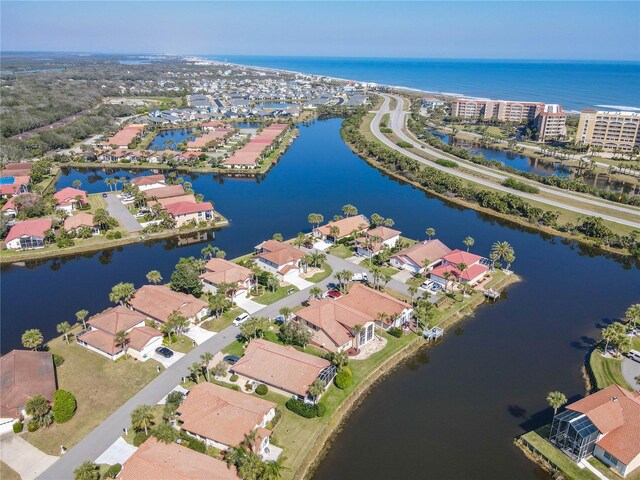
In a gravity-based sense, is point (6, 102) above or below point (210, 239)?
above

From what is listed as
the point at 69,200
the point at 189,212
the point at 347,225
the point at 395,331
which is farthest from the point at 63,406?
the point at 69,200

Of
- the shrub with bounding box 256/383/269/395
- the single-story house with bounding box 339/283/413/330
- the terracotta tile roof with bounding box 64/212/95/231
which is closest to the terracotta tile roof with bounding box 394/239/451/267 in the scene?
the single-story house with bounding box 339/283/413/330

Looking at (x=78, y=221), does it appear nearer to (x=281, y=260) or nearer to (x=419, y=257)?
(x=281, y=260)

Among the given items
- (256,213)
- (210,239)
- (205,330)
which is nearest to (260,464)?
(205,330)

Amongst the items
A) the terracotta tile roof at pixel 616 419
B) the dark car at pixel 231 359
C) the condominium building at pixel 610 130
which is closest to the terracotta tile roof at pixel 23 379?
the dark car at pixel 231 359

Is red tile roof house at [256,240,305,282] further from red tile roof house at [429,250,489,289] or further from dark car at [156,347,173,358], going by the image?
dark car at [156,347,173,358]

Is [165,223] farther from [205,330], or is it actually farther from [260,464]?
[260,464]

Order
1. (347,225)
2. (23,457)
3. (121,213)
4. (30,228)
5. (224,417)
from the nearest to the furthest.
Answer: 1. (23,457)
2. (224,417)
3. (30,228)
4. (347,225)
5. (121,213)
